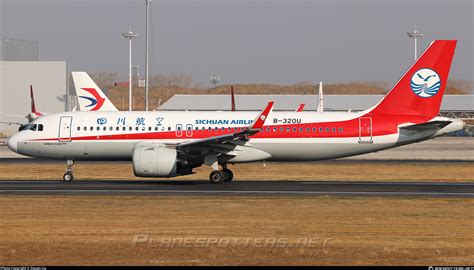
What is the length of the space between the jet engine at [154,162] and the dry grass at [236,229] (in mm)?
4781

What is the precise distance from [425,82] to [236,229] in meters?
20.4

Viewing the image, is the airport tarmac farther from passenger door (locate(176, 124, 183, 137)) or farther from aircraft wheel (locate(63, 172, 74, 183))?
passenger door (locate(176, 124, 183, 137))

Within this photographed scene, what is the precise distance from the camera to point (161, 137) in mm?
39000

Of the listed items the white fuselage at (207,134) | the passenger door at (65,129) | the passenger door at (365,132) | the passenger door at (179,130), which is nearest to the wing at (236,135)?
the passenger door at (179,130)

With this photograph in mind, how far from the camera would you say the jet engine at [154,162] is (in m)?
35.2

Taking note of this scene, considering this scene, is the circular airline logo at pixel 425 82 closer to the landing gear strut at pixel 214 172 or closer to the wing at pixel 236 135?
the wing at pixel 236 135

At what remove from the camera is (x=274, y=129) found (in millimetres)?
38969

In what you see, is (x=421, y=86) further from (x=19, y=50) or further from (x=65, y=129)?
(x=19, y=50)

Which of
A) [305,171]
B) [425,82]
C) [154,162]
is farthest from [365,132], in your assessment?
[154,162]

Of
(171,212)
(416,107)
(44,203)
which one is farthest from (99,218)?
(416,107)

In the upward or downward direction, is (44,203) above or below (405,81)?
below

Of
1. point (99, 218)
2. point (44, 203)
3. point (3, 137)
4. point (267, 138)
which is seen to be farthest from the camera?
point (3, 137)

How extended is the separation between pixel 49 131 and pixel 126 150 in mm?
3961

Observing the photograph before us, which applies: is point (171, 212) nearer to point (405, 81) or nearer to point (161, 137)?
point (161, 137)
